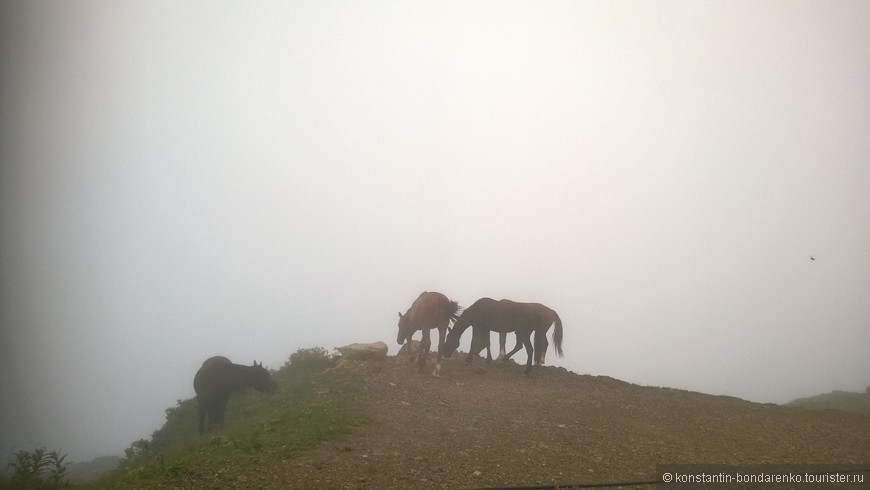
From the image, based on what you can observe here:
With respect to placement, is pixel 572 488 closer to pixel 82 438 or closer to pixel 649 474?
pixel 649 474

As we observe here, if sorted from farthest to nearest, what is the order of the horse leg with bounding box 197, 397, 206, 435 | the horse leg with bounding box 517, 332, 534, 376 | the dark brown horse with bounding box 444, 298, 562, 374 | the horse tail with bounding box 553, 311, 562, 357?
the horse tail with bounding box 553, 311, 562, 357 → the dark brown horse with bounding box 444, 298, 562, 374 → the horse leg with bounding box 517, 332, 534, 376 → the horse leg with bounding box 197, 397, 206, 435

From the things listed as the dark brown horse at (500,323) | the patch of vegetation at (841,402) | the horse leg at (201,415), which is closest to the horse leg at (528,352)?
the dark brown horse at (500,323)

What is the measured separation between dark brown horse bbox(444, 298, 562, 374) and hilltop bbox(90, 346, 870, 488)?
6.76 ft

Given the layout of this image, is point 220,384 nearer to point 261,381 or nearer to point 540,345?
point 261,381

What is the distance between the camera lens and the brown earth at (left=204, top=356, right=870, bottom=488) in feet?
24.2

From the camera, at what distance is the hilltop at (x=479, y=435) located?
7.25 meters

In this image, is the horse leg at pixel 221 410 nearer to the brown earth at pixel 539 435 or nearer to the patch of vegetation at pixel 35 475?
the brown earth at pixel 539 435

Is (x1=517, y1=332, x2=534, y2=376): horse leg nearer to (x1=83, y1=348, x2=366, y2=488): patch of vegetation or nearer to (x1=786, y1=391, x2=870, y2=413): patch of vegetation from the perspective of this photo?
(x1=83, y1=348, x2=366, y2=488): patch of vegetation

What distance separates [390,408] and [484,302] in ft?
22.8

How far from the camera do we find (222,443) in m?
8.33

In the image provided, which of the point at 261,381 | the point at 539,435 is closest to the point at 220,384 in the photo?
the point at 261,381

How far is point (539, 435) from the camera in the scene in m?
9.43

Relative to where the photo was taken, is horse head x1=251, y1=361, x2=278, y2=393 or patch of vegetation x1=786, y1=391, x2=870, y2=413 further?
patch of vegetation x1=786, y1=391, x2=870, y2=413

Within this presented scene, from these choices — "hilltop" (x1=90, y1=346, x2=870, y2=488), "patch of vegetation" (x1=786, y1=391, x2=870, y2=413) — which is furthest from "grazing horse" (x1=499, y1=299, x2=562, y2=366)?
"patch of vegetation" (x1=786, y1=391, x2=870, y2=413)
